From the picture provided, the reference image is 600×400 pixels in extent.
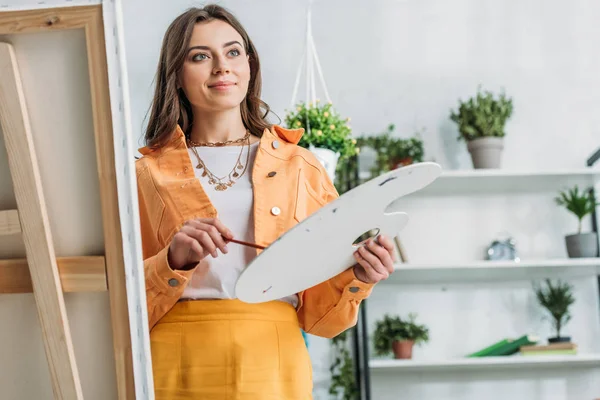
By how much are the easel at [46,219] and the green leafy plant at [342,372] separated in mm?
2719

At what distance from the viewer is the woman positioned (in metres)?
1.34

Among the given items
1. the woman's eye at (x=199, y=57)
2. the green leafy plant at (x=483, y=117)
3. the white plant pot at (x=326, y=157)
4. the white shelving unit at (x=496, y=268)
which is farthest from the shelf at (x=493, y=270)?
the woman's eye at (x=199, y=57)

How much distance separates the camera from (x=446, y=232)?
12.4 ft

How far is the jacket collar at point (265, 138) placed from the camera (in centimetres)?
156

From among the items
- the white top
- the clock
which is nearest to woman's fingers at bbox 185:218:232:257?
the white top

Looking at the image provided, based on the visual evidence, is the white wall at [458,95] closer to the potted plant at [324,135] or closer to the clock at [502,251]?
the clock at [502,251]

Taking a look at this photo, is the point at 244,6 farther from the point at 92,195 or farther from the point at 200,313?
the point at 92,195

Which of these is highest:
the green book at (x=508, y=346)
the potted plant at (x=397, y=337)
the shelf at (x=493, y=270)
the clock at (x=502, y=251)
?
the clock at (x=502, y=251)

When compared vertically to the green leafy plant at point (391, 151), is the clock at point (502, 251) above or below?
below

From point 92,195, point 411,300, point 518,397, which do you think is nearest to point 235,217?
point 92,195

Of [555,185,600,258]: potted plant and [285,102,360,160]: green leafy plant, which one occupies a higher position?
[285,102,360,160]: green leafy plant

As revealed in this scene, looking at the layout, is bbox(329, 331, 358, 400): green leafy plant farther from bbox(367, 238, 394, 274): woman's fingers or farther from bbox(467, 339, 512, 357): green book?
bbox(367, 238, 394, 274): woman's fingers

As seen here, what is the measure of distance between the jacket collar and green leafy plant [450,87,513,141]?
2.18 m

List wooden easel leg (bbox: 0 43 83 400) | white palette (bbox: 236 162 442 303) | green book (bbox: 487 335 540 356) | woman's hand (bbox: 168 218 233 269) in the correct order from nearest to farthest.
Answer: wooden easel leg (bbox: 0 43 83 400) → white palette (bbox: 236 162 442 303) → woman's hand (bbox: 168 218 233 269) → green book (bbox: 487 335 540 356)
